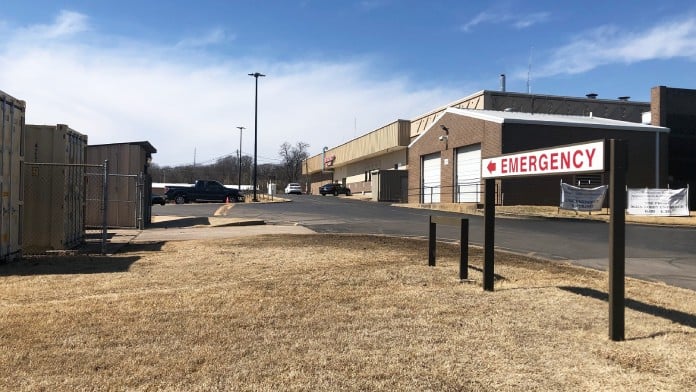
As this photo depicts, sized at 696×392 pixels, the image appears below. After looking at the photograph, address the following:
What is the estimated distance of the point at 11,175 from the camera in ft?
31.0

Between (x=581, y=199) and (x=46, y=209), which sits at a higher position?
(x=581, y=199)

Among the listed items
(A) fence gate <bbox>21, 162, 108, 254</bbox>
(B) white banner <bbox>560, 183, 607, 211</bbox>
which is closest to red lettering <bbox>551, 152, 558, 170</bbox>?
(A) fence gate <bbox>21, 162, 108, 254</bbox>

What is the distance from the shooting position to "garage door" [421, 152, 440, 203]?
123ft

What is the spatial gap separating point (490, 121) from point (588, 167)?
26132 mm

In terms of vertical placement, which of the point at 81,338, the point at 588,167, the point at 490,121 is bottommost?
the point at 81,338

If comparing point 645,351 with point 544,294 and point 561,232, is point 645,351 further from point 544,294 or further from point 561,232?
point 561,232

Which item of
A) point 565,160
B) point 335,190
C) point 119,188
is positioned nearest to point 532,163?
point 565,160

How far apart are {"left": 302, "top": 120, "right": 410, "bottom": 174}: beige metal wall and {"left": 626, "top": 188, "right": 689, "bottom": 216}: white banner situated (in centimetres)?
2642

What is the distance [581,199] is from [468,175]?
8.58 m

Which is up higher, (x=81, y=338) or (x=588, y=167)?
(x=588, y=167)

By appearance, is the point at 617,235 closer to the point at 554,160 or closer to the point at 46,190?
the point at 554,160

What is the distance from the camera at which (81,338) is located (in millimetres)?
4762

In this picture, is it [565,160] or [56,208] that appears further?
[56,208]

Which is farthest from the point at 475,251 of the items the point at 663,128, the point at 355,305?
the point at 663,128
